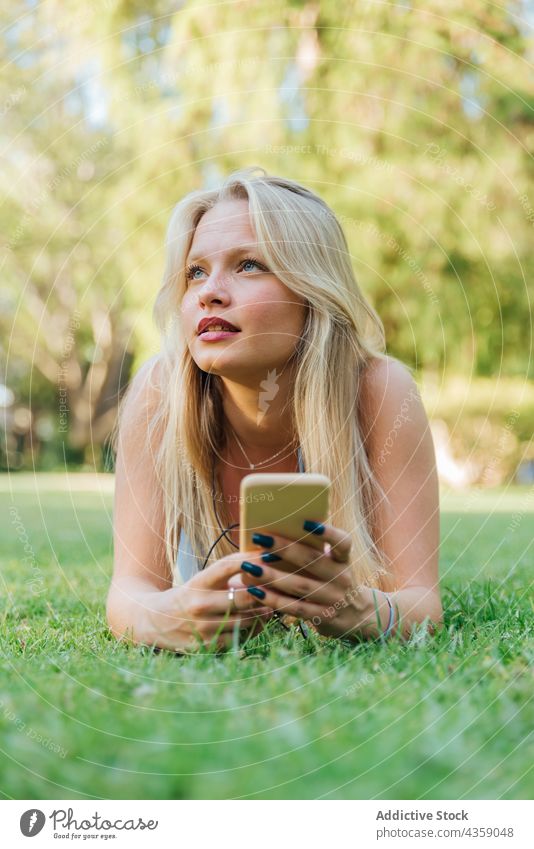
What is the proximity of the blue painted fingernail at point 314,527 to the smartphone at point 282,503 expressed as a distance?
21 millimetres

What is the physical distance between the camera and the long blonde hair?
8.97 ft

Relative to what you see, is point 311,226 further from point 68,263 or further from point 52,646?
point 68,263

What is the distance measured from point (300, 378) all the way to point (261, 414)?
0.69 ft

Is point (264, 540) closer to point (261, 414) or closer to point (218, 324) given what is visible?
point (218, 324)

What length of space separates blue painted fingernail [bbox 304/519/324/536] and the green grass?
0.99 feet

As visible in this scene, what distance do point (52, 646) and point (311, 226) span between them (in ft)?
4.79

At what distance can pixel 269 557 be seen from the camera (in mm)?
2158

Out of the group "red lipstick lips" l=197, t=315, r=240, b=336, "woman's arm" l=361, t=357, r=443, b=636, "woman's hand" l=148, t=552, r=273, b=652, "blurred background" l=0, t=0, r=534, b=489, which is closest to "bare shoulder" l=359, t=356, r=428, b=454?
"woman's arm" l=361, t=357, r=443, b=636

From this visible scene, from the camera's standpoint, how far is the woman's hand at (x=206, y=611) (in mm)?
2164

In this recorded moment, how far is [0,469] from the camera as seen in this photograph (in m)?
18.8

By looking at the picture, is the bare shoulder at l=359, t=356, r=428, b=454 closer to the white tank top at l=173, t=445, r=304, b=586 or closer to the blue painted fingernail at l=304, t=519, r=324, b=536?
the white tank top at l=173, t=445, r=304, b=586

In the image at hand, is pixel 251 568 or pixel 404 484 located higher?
pixel 404 484

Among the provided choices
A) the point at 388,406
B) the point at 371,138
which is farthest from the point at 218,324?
the point at 371,138

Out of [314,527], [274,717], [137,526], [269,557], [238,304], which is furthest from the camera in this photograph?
[137,526]
